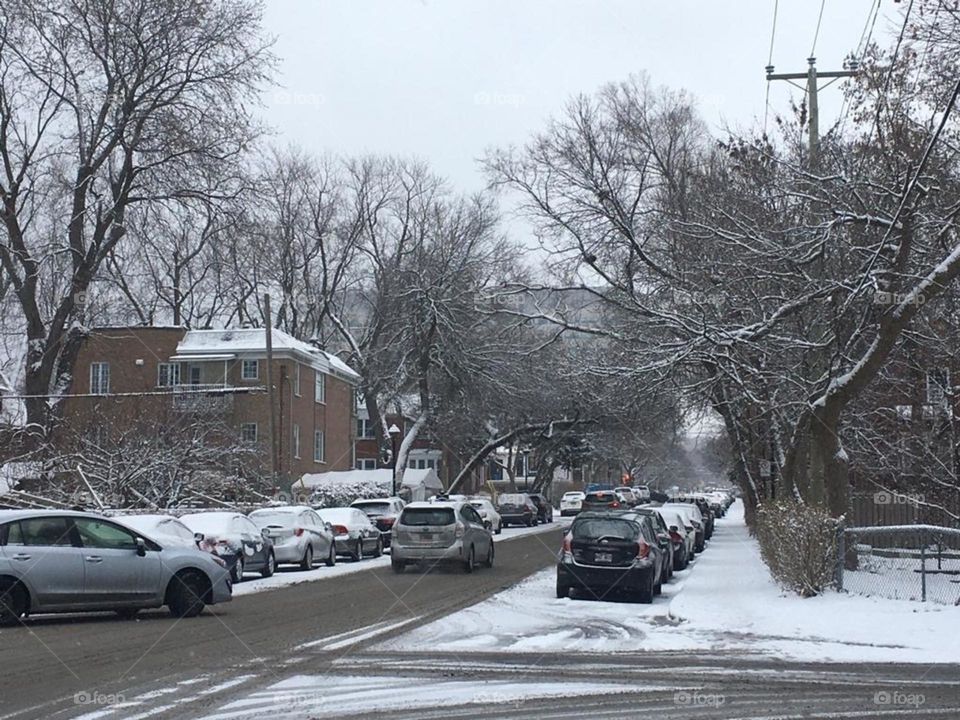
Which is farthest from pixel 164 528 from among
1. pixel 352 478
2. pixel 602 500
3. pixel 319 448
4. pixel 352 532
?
pixel 319 448

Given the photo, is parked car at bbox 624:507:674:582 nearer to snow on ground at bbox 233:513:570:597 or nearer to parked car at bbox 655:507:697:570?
parked car at bbox 655:507:697:570

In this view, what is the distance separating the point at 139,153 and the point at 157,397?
844 cm

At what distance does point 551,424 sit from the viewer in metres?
64.6

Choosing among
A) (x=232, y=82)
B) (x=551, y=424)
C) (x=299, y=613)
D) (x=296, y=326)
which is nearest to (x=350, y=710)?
(x=299, y=613)

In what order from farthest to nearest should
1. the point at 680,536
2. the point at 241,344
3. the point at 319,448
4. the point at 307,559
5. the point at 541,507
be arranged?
the point at 541,507
the point at 319,448
the point at 241,344
the point at 680,536
the point at 307,559

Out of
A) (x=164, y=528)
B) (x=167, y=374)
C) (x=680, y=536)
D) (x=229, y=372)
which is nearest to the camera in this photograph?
(x=164, y=528)

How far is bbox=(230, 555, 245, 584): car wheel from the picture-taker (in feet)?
76.5

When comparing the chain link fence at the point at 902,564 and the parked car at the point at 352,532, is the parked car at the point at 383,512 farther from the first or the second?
the chain link fence at the point at 902,564

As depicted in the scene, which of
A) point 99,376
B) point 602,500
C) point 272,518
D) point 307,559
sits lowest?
point 307,559

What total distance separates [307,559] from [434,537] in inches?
147

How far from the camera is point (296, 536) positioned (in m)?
27.3

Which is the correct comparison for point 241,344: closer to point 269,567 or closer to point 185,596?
point 269,567

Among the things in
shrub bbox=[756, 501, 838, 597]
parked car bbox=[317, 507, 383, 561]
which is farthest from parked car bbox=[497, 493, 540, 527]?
shrub bbox=[756, 501, 838, 597]

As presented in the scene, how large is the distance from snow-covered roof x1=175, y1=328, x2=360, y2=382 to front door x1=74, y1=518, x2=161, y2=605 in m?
37.9
